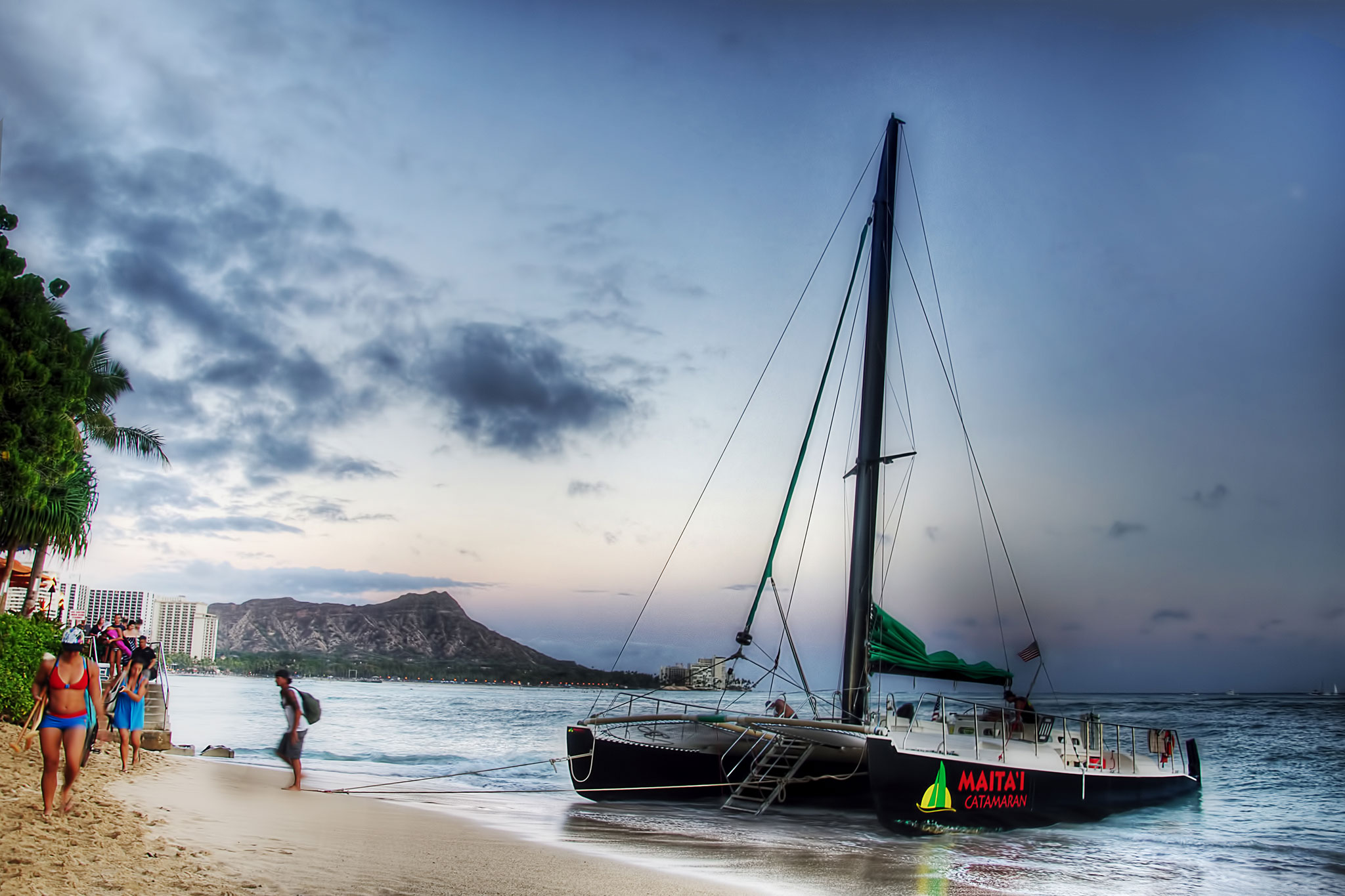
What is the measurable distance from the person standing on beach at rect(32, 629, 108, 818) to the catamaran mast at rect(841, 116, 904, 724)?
1248 cm

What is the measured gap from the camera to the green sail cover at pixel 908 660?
17.3m

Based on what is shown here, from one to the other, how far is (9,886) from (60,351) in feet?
40.4

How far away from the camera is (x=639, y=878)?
9367mm

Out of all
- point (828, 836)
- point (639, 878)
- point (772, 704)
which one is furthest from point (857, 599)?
point (639, 878)

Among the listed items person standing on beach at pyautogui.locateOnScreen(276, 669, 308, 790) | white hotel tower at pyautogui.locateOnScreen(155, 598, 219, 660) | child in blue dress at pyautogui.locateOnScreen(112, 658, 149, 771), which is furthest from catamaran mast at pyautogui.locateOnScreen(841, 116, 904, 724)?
white hotel tower at pyautogui.locateOnScreen(155, 598, 219, 660)

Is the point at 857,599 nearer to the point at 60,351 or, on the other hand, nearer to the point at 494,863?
the point at 494,863

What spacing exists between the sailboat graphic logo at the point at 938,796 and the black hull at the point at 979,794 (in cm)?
1

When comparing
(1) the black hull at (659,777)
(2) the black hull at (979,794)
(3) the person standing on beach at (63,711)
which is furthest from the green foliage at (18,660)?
(2) the black hull at (979,794)

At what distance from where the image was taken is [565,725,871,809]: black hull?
675 inches

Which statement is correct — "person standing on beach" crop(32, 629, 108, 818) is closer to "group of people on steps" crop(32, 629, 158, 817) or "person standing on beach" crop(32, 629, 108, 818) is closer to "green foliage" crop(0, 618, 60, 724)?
"group of people on steps" crop(32, 629, 158, 817)

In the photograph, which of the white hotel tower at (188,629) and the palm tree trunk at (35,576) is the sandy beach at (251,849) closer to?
the palm tree trunk at (35,576)

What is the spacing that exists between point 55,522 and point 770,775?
18.4 m

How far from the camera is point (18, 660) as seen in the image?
14.0 metres

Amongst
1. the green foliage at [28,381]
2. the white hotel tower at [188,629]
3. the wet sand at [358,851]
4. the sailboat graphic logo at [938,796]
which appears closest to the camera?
the wet sand at [358,851]
